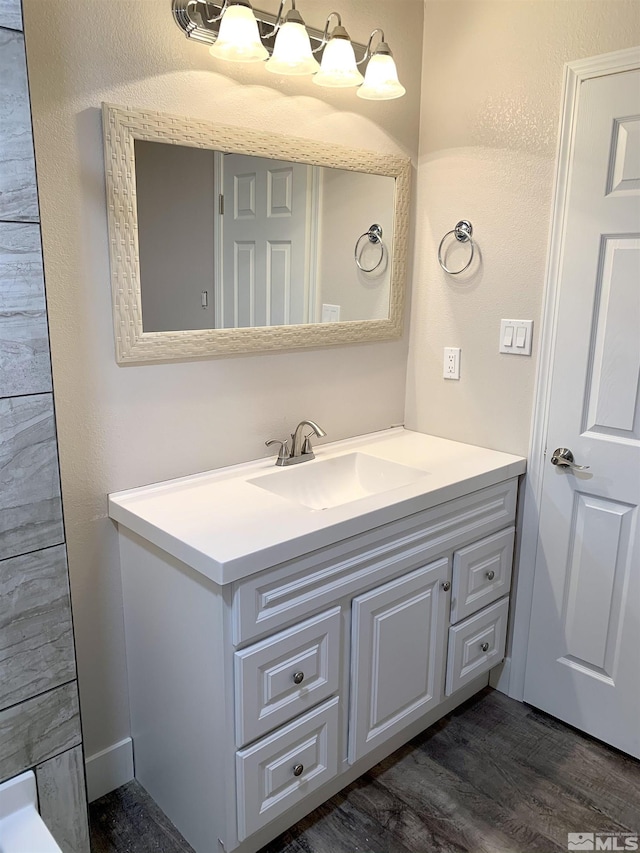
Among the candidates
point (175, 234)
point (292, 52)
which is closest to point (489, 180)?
point (292, 52)

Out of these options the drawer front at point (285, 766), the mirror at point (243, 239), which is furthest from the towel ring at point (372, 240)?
the drawer front at point (285, 766)

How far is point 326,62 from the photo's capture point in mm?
1819

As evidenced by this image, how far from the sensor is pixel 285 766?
159cm

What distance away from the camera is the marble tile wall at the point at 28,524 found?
4.11 feet

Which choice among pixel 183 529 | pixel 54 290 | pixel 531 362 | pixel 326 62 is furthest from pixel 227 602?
pixel 326 62

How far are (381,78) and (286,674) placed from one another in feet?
5.44

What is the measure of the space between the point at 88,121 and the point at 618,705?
7.34 feet

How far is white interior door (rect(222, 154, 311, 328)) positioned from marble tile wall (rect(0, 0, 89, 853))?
63cm

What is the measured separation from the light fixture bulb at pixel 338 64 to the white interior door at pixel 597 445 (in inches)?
25.9

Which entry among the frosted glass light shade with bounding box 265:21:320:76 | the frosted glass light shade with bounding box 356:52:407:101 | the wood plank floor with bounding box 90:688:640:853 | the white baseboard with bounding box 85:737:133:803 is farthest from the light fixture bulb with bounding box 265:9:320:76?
the wood plank floor with bounding box 90:688:640:853

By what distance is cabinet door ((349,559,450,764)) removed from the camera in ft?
5.69

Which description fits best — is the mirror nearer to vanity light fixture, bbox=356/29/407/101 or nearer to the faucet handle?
vanity light fixture, bbox=356/29/407/101

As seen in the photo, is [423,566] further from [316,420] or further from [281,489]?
[316,420]

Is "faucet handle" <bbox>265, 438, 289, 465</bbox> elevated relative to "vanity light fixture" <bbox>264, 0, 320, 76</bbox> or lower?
lower
